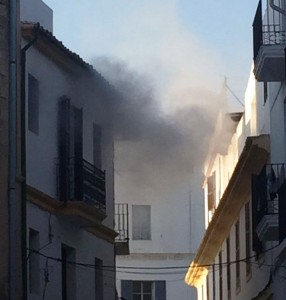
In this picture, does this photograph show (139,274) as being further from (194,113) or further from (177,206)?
(194,113)

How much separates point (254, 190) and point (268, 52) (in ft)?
12.9

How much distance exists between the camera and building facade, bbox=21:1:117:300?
29.0m

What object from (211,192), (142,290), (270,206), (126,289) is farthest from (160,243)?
(270,206)

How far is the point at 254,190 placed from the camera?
30.0 metres

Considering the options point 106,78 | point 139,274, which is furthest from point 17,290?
point 139,274

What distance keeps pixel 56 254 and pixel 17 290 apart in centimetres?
348

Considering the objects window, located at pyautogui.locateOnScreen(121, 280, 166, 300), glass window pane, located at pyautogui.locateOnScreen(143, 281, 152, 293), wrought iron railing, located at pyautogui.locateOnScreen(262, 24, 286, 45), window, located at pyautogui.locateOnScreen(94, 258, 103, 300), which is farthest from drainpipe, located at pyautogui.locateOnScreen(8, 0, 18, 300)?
glass window pane, located at pyautogui.locateOnScreen(143, 281, 152, 293)

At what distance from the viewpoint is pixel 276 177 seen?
28.0 metres

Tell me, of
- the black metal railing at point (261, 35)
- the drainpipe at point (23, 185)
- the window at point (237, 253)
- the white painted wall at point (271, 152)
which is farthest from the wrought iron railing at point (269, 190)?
the window at point (237, 253)

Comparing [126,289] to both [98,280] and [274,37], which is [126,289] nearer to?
[98,280]

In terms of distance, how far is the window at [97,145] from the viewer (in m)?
33.7

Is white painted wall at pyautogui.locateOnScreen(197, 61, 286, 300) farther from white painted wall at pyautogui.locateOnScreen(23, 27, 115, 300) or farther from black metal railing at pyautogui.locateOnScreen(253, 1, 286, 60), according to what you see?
white painted wall at pyautogui.locateOnScreen(23, 27, 115, 300)

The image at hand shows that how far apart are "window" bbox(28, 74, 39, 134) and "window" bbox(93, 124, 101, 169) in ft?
13.8

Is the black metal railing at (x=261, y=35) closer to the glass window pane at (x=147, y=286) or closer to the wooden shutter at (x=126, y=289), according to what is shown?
the wooden shutter at (x=126, y=289)
